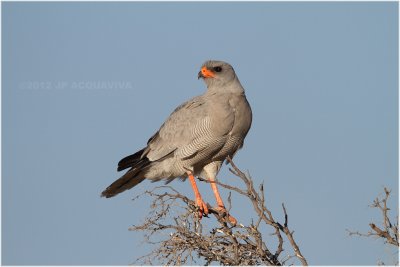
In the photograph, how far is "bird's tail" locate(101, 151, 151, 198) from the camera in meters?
7.88

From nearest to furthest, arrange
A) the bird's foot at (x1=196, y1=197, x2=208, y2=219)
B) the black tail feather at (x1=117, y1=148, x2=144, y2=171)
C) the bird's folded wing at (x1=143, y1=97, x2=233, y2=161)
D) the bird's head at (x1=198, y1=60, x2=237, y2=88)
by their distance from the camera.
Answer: the bird's foot at (x1=196, y1=197, x2=208, y2=219) < the bird's folded wing at (x1=143, y1=97, x2=233, y2=161) < the bird's head at (x1=198, y1=60, x2=237, y2=88) < the black tail feather at (x1=117, y1=148, x2=144, y2=171)

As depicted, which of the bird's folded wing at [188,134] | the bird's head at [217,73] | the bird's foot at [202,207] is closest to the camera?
Result: the bird's foot at [202,207]

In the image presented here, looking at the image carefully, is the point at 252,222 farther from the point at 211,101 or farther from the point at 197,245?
the point at 211,101

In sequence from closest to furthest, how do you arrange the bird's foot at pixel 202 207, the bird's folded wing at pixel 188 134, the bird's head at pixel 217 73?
the bird's foot at pixel 202 207
the bird's folded wing at pixel 188 134
the bird's head at pixel 217 73

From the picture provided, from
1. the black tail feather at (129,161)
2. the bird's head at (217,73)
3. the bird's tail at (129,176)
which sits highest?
the bird's head at (217,73)

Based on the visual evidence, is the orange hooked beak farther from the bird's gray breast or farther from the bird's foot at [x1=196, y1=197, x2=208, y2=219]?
the bird's foot at [x1=196, y1=197, x2=208, y2=219]

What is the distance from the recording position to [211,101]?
25.0 ft

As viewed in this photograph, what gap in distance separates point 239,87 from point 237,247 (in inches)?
112

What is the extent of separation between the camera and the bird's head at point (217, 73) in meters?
7.80

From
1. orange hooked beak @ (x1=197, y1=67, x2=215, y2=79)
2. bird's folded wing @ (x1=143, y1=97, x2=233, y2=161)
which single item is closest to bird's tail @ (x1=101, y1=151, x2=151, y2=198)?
bird's folded wing @ (x1=143, y1=97, x2=233, y2=161)

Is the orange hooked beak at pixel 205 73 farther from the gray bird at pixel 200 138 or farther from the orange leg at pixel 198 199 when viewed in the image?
the orange leg at pixel 198 199

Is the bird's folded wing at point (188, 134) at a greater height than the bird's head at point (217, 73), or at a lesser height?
lesser

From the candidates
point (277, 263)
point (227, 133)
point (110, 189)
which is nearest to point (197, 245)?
point (277, 263)

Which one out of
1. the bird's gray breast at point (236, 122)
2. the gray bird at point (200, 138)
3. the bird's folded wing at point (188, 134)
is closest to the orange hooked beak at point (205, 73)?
the gray bird at point (200, 138)
